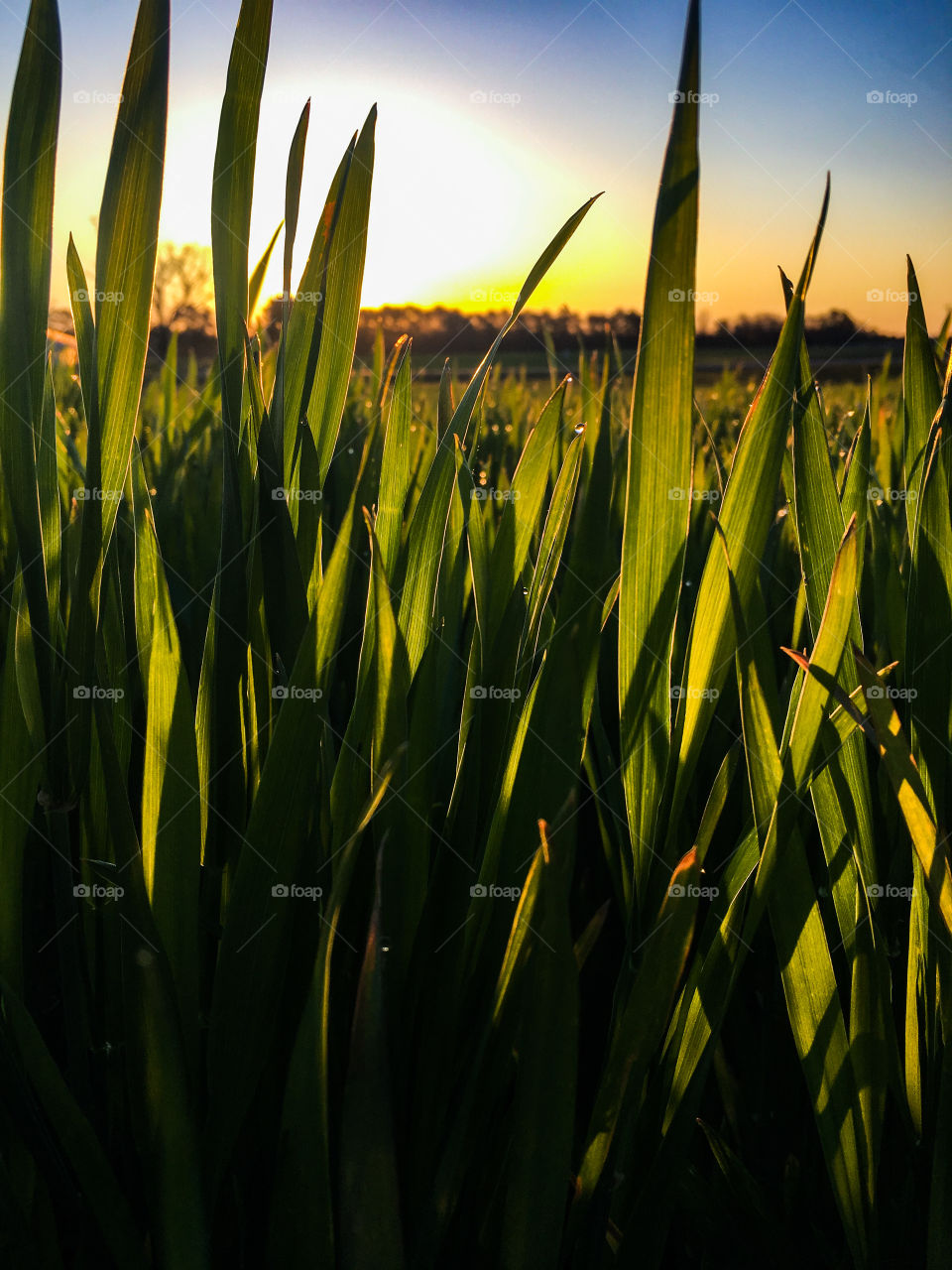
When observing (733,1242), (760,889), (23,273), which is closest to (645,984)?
(760,889)

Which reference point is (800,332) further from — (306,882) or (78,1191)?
(78,1191)

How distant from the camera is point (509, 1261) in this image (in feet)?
0.99

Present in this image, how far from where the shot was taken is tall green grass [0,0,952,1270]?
31cm

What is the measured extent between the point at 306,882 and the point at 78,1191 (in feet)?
0.50

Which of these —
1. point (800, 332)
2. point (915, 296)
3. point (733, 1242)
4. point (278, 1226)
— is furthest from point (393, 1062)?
point (915, 296)

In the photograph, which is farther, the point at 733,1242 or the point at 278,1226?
the point at 733,1242

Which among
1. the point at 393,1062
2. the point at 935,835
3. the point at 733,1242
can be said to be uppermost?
the point at 935,835

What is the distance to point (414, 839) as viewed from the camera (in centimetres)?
37

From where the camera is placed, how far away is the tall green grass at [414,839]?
1.01 ft

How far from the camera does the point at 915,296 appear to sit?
0.47 m

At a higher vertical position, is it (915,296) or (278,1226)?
(915,296)

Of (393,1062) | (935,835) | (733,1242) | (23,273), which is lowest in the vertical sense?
(733,1242)

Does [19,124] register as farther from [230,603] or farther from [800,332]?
[800,332]

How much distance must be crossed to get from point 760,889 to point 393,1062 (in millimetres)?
165
